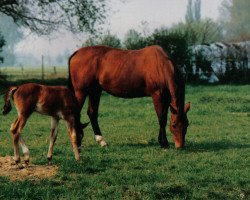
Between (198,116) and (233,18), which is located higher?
(233,18)

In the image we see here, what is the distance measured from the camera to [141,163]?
1036 cm

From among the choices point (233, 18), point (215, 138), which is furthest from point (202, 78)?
point (233, 18)

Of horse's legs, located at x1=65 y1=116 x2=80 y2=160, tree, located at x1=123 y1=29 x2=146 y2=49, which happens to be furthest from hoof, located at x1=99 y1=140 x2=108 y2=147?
tree, located at x1=123 y1=29 x2=146 y2=49

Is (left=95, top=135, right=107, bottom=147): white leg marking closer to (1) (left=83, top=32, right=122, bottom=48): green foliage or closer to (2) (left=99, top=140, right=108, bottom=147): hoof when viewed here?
(2) (left=99, top=140, right=108, bottom=147): hoof

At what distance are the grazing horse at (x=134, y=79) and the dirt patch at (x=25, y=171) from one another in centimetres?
333

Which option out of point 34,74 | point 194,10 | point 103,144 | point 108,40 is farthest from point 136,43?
point 194,10

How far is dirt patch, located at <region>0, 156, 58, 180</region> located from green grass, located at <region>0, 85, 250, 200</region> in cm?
22

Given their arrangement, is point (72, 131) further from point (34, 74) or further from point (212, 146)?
point (34, 74)

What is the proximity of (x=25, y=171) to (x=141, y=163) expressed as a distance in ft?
7.71

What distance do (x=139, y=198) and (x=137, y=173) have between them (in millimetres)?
1677

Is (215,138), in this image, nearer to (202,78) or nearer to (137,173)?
(137,173)

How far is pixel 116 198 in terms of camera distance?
7.69 m

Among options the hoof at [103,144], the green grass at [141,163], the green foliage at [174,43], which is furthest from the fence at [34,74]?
the hoof at [103,144]

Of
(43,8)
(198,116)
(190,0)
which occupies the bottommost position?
(198,116)
